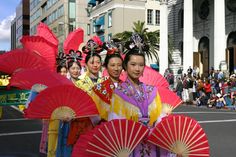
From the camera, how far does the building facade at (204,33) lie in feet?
96.1

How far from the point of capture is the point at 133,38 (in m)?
4.37

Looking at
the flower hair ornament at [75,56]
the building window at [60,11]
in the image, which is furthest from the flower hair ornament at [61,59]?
the building window at [60,11]

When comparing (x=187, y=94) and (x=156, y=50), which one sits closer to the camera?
(x=187, y=94)

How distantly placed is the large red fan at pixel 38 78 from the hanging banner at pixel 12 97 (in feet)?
21.4

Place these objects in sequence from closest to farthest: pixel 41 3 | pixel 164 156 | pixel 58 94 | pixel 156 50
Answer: pixel 164 156 → pixel 58 94 → pixel 156 50 → pixel 41 3

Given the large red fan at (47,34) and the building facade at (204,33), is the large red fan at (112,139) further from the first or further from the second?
the building facade at (204,33)

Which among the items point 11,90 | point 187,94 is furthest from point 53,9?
point 11,90

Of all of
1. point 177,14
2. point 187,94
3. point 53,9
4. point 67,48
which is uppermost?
point 53,9

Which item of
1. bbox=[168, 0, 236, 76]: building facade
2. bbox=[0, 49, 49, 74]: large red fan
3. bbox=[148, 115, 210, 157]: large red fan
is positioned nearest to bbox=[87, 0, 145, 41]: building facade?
bbox=[168, 0, 236, 76]: building facade

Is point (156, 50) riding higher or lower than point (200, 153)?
higher

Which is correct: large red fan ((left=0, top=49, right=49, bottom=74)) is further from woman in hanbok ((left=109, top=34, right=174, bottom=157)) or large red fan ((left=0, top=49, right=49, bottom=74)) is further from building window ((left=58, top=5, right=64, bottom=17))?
building window ((left=58, top=5, right=64, bottom=17))

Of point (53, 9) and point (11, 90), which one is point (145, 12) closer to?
point (53, 9)

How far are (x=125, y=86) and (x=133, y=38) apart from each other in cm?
61

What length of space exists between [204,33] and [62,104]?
1290 inches
